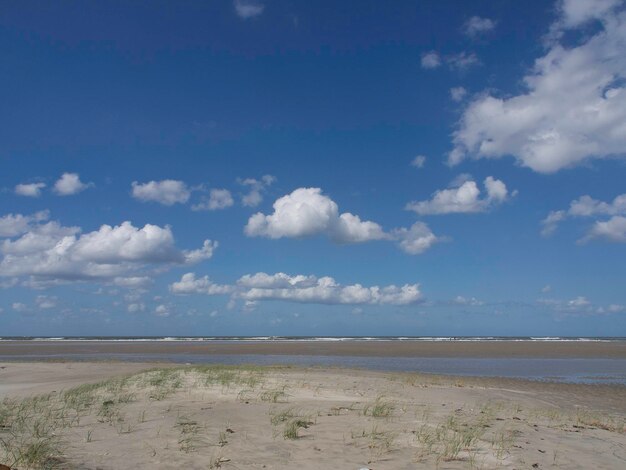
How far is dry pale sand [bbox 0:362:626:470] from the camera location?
8.12m

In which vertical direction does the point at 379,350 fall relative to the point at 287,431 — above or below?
below

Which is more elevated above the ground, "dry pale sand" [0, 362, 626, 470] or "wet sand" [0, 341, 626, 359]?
"dry pale sand" [0, 362, 626, 470]

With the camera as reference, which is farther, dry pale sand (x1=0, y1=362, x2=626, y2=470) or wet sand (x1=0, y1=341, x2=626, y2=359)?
wet sand (x1=0, y1=341, x2=626, y2=359)

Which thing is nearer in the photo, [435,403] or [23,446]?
[23,446]

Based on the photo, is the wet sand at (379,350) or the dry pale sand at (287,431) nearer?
the dry pale sand at (287,431)

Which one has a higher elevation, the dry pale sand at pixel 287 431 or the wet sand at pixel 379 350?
the dry pale sand at pixel 287 431

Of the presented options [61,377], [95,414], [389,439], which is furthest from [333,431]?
[61,377]

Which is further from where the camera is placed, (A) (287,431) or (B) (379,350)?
(B) (379,350)

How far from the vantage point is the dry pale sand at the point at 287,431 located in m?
8.12

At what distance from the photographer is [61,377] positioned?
→ 84.2ft

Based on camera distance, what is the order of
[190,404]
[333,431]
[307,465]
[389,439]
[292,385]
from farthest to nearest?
[292,385] < [190,404] < [333,431] < [389,439] < [307,465]

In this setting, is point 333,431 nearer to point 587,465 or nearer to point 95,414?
point 587,465

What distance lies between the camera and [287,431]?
9578 millimetres

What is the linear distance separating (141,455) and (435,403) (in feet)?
29.6
